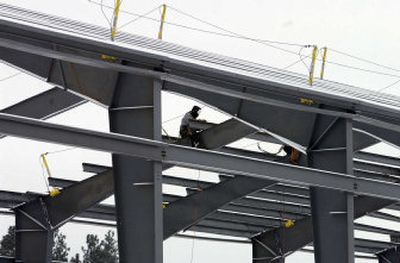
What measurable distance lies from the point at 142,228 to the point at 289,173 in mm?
4571

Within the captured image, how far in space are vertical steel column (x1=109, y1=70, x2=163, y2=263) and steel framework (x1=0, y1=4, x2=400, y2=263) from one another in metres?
0.03

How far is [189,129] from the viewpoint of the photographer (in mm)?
26703

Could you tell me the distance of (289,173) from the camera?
73.4 ft

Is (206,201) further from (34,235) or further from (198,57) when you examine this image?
(198,57)

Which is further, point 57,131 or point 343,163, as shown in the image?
point 343,163

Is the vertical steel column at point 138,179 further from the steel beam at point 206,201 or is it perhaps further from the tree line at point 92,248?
the tree line at point 92,248

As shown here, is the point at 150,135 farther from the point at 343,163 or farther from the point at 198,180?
the point at 198,180

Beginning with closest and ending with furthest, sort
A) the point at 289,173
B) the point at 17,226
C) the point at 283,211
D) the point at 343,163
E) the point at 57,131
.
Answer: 1. the point at 57,131
2. the point at 289,173
3. the point at 343,163
4. the point at 17,226
5. the point at 283,211

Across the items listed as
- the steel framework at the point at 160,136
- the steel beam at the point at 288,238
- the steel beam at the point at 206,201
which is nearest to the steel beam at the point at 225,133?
the steel framework at the point at 160,136

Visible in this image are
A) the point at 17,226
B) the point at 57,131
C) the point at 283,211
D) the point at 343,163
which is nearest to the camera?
the point at 57,131

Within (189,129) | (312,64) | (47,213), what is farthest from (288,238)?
(312,64)

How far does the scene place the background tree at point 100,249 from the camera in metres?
94.5

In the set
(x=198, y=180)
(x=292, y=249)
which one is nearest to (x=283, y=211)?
(x=292, y=249)

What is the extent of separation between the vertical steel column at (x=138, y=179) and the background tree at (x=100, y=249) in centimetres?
7367
